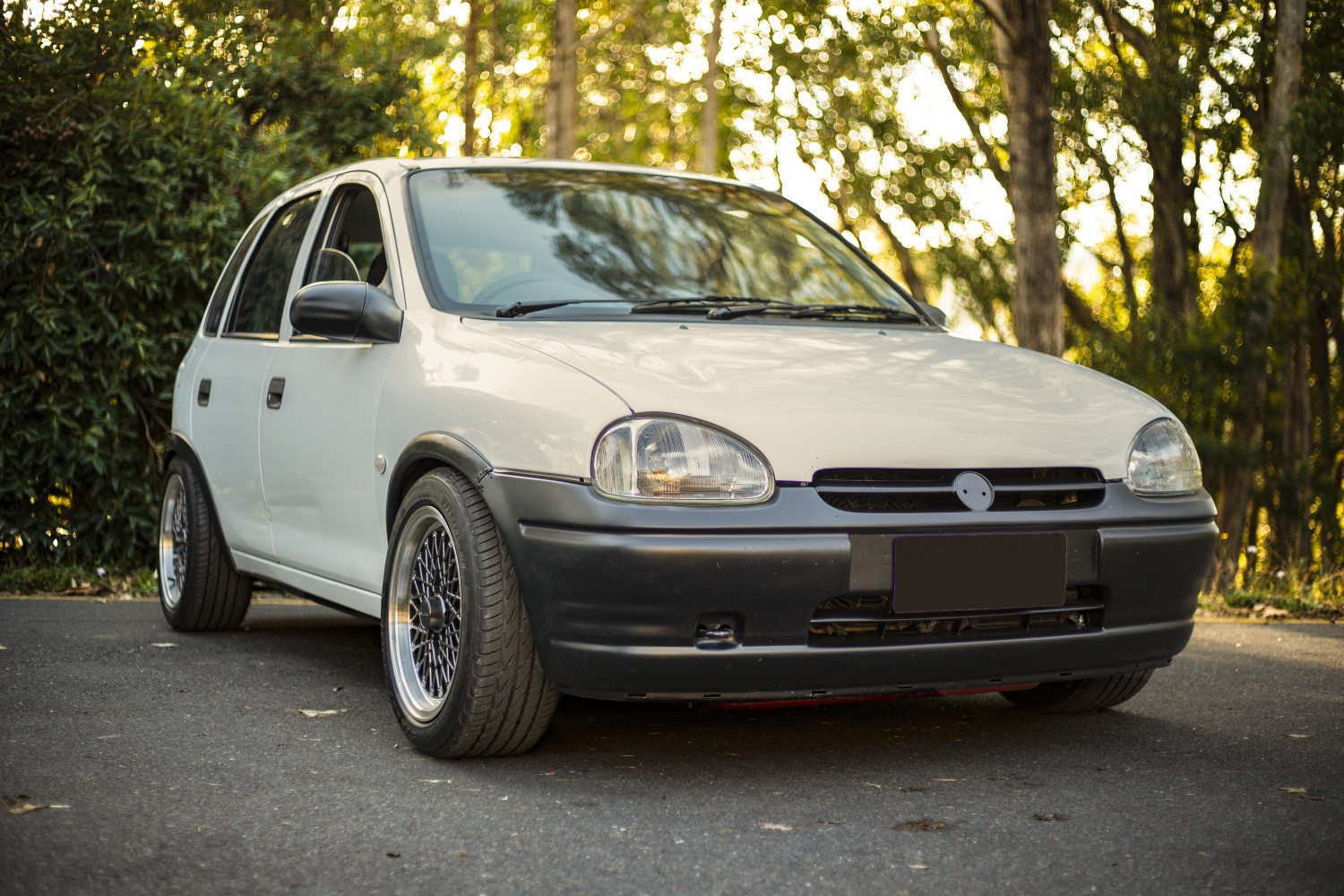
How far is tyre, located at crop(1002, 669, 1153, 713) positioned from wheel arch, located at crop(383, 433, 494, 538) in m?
1.93

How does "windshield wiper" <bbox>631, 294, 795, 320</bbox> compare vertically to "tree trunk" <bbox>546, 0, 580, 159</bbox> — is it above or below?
below

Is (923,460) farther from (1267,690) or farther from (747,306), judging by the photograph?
(1267,690)

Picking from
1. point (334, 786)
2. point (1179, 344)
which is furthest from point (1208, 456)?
point (334, 786)

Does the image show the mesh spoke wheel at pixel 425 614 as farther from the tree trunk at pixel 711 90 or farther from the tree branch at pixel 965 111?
the tree trunk at pixel 711 90

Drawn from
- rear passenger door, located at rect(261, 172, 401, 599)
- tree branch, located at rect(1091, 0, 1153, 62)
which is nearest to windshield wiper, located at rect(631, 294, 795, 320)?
rear passenger door, located at rect(261, 172, 401, 599)

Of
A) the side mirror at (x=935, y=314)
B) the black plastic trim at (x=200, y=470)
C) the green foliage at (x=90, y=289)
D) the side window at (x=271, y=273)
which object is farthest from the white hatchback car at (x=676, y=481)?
the green foliage at (x=90, y=289)

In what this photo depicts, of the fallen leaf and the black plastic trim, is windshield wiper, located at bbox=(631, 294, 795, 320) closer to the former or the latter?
the fallen leaf

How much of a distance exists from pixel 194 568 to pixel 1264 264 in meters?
13.6

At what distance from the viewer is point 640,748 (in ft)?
13.0

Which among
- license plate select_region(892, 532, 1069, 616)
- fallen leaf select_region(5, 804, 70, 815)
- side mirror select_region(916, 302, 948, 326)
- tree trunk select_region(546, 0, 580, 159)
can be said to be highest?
tree trunk select_region(546, 0, 580, 159)

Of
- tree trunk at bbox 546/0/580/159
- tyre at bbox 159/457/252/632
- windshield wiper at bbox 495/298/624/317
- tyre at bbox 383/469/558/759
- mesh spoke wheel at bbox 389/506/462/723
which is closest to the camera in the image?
tyre at bbox 383/469/558/759

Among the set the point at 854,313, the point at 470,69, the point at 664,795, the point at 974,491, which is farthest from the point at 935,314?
the point at 470,69

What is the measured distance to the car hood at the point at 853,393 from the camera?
11.1 ft

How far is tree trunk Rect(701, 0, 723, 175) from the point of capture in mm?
24641
